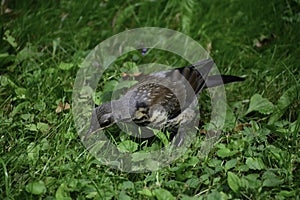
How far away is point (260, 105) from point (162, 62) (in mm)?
1195

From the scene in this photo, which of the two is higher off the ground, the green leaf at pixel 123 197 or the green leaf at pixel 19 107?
the green leaf at pixel 123 197

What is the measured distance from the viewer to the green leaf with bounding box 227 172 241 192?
3.36 metres

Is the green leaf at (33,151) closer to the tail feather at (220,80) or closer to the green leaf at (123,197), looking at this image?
the green leaf at (123,197)

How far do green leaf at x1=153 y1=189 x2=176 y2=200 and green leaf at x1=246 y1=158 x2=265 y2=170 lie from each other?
2.20 feet

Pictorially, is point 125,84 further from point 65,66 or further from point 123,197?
point 123,197

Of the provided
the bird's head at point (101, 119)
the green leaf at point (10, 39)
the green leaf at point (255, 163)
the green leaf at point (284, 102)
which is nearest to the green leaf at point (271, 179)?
the green leaf at point (255, 163)

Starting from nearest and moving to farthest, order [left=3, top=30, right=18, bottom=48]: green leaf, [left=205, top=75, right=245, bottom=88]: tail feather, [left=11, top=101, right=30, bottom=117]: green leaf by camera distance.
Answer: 1. [left=11, top=101, right=30, bottom=117]: green leaf
2. [left=205, top=75, right=245, bottom=88]: tail feather
3. [left=3, top=30, right=18, bottom=48]: green leaf

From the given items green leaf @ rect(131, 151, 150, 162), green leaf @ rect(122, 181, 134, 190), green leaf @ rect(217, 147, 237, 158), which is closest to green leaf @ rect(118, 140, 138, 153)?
green leaf @ rect(131, 151, 150, 162)

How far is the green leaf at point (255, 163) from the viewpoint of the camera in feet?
12.0

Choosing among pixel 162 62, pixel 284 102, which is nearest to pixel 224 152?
pixel 284 102

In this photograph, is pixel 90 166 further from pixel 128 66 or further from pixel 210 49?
pixel 210 49

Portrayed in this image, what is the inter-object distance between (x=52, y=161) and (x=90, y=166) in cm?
27

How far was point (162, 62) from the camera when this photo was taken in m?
5.25

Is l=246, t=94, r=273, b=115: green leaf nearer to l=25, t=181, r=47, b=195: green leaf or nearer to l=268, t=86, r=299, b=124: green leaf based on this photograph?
l=268, t=86, r=299, b=124: green leaf
